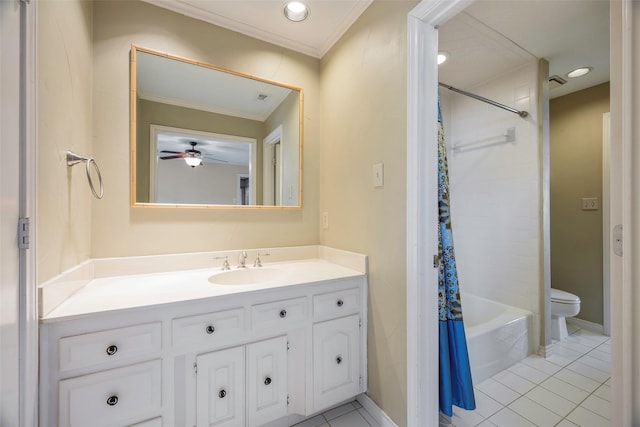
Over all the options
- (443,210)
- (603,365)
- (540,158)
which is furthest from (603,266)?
(443,210)

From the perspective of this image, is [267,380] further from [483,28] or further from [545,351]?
[483,28]

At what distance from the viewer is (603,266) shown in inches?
97.7

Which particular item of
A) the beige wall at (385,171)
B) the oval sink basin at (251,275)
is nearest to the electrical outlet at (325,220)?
the beige wall at (385,171)

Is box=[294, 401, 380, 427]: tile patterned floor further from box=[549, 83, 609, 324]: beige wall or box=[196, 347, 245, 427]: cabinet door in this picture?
box=[549, 83, 609, 324]: beige wall

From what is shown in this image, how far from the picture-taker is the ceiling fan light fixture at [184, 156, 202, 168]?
5.30 ft

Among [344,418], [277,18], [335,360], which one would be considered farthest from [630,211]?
[277,18]

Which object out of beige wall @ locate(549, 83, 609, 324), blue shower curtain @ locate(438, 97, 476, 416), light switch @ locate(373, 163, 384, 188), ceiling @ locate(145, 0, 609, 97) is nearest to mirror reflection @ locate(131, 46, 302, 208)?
ceiling @ locate(145, 0, 609, 97)

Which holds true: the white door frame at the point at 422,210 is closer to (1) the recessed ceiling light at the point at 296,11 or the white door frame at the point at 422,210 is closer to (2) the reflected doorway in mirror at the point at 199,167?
(1) the recessed ceiling light at the point at 296,11

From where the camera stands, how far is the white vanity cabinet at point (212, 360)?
0.92 meters

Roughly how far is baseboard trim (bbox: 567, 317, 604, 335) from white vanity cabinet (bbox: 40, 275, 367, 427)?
2.57 metres

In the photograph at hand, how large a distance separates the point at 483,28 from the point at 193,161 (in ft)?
7.10

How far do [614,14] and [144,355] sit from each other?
75.5 inches

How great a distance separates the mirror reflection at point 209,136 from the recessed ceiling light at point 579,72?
2.46m

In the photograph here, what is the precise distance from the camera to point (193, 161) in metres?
1.63
